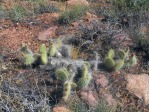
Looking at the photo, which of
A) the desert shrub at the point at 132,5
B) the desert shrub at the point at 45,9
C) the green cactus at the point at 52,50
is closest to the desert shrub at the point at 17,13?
the desert shrub at the point at 45,9

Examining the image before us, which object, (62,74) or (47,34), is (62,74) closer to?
(62,74)

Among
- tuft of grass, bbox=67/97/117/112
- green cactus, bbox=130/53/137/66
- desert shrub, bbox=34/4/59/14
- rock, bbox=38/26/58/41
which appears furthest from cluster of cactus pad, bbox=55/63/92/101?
desert shrub, bbox=34/4/59/14

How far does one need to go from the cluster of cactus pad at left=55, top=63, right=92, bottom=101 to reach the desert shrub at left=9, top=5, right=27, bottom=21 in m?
1.83

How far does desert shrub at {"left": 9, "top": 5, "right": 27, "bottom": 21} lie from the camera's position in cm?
590

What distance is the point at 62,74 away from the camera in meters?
4.30

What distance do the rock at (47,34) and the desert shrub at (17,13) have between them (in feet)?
1.84

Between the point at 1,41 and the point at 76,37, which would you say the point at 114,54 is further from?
the point at 1,41

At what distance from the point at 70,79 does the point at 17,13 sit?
2001 mm

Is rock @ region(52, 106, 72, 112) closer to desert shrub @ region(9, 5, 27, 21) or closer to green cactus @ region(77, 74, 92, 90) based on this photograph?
green cactus @ region(77, 74, 92, 90)

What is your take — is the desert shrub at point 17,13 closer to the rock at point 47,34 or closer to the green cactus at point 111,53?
the rock at point 47,34

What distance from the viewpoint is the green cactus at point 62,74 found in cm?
429

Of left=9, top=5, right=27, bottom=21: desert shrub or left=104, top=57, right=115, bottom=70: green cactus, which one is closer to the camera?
left=104, top=57, right=115, bottom=70: green cactus

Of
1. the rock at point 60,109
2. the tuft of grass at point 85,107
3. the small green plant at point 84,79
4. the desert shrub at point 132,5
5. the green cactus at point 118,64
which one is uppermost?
the desert shrub at point 132,5

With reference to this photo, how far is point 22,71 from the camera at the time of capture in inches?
187
